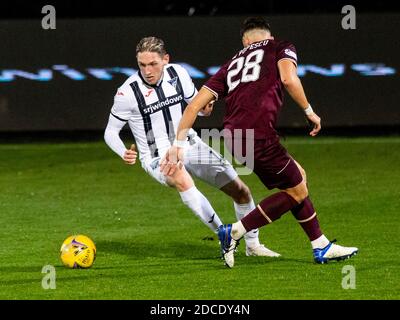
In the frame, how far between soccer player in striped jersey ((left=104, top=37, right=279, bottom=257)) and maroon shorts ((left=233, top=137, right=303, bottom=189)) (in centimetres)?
88

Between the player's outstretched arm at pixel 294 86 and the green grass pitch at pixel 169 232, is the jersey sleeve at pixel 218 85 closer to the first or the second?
the player's outstretched arm at pixel 294 86

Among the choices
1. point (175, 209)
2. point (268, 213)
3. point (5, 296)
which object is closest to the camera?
point (5, 296)

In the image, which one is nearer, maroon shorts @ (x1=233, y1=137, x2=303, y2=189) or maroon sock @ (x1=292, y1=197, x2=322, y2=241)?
maroon shorts @ (x1=233, y1=137, x2=303, y2=189)

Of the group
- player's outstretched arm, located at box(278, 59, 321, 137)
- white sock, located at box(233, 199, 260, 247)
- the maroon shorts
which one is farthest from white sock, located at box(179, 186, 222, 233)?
player's outstretched arm, located at box(278, 59, 321, 137)

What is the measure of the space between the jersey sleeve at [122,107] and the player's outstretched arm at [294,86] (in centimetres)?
177

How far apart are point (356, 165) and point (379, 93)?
12.5 ft

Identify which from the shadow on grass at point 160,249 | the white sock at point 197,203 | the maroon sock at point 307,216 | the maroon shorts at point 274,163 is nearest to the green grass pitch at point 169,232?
the shadow on grass at point 160,249

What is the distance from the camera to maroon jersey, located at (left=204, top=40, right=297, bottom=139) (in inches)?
322

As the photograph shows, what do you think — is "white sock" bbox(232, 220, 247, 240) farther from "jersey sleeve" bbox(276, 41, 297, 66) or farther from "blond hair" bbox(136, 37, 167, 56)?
"blond hair" bbox(136, 37, 167, 56)

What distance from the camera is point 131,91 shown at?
9.34 m

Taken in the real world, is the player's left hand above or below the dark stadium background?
below

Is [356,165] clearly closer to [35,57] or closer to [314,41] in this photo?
[314,41]

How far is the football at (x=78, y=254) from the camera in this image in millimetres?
8547
